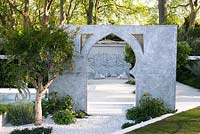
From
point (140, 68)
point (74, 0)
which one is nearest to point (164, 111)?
point (140, 68)

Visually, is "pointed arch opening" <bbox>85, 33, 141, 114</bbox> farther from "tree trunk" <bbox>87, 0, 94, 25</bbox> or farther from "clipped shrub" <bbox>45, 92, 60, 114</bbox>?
"tree trunk" <bbox>87, 0, 94, 25</bbox>

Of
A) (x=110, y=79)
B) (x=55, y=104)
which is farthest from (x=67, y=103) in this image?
(x=110, y=79)

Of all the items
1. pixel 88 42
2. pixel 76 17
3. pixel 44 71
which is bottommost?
pixel 44 71

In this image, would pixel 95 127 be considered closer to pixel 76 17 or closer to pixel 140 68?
pixel 140 68

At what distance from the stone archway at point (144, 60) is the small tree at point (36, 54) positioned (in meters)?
1.44

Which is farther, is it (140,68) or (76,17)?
(76,17)

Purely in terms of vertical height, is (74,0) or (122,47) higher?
(74,0)

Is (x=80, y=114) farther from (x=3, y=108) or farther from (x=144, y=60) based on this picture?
(x=144, y=60)

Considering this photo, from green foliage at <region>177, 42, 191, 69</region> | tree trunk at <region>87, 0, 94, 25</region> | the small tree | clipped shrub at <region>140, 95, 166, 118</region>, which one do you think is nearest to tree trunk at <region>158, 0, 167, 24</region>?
green foliage at <region>177, 42, 191, 69</region>

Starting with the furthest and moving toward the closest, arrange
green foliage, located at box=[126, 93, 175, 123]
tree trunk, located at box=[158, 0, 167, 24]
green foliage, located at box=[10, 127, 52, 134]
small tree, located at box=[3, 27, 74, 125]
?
1. tree trunk, located at box=[158, 0, 167, 24]
2. green foliage, located at box=[126, 93, 175, 123]
3. small tree, located at box=[3, 27, 74, 125]
4. green foliage, located at box=[10, 127, 52, 134]

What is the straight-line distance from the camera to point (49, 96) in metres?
13.3

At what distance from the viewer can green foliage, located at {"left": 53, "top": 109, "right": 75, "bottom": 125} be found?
11.9m

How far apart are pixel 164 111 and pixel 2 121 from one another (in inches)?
184

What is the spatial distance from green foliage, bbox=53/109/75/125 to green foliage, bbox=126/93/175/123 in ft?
5.54
